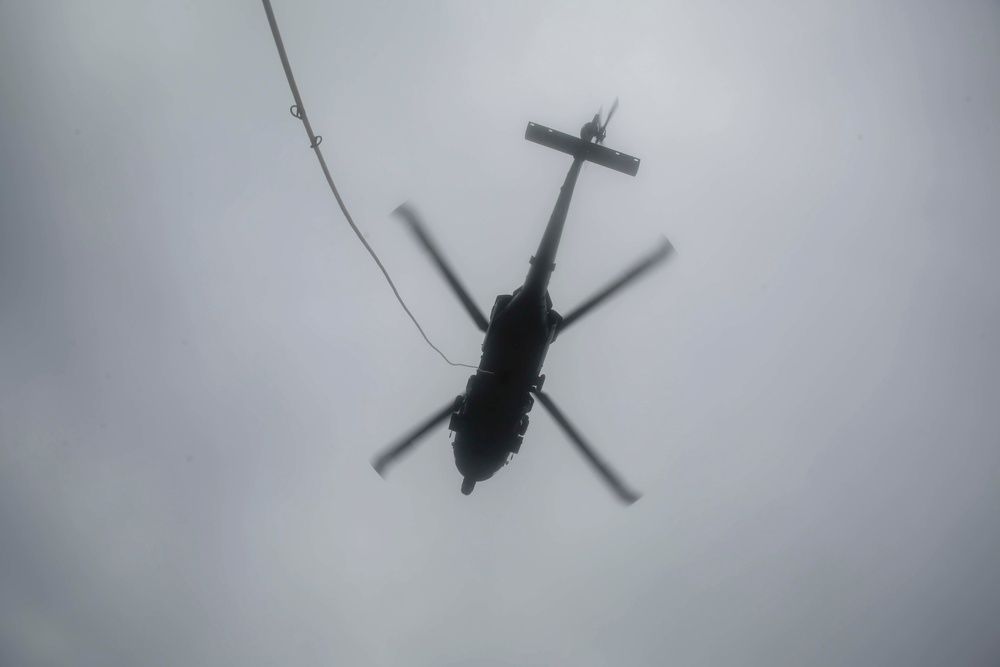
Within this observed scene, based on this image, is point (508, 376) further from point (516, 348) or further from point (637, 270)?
point (637, 270)

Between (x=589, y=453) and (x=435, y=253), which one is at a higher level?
(x=435, y=253)

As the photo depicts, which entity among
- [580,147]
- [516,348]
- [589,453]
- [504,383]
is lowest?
[589,453]

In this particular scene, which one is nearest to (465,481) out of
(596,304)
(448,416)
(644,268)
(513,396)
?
(448,416)

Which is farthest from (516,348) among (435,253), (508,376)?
(435,253)

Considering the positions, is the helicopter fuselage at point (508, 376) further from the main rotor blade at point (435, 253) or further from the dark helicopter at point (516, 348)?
the main rotor blade at point (435, 253)

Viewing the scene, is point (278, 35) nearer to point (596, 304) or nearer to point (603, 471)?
point (596, 304)

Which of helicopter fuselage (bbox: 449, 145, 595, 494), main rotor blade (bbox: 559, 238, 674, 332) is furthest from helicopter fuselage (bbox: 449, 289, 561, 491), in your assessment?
main rotor blade (bbox: 559, 238, 674, 332)

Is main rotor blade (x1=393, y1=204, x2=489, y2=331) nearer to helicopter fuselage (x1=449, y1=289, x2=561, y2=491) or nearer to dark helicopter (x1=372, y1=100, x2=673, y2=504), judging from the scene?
dark helicopter (x1=372, y1=100, x2=673, y2=504)
